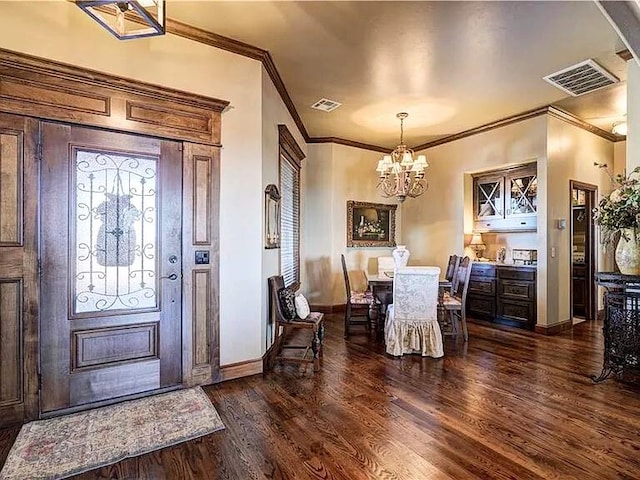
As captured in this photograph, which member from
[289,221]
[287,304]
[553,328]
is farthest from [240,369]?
[553,328]

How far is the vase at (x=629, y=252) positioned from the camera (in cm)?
298

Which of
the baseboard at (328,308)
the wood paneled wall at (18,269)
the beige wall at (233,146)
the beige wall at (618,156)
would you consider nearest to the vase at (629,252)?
the beige wall at (233,146)

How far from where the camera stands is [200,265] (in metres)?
3.01

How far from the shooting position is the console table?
9.82ft

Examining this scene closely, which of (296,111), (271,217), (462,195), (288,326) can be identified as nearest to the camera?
(288,326)

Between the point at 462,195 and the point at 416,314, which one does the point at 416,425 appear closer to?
the point at 416,314

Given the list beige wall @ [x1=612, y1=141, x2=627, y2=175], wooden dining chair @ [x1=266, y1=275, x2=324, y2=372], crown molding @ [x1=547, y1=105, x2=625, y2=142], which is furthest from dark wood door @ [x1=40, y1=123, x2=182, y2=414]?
beige wall @ [x1=612, y1=141, x2=627, y2=175]

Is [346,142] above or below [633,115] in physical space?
above

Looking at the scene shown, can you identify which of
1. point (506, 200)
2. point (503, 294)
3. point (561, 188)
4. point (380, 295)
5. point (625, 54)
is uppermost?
point (625, 54)

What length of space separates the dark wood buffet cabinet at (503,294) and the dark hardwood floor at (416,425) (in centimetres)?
131

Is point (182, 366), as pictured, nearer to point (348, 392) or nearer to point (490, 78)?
point (348, 392)

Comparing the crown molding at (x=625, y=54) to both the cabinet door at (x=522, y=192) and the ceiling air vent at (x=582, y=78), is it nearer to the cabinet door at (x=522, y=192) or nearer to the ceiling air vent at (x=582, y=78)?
the ceiling air vent at (x=582, y=78)

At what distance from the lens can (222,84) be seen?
315 cm

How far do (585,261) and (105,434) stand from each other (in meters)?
6.77
